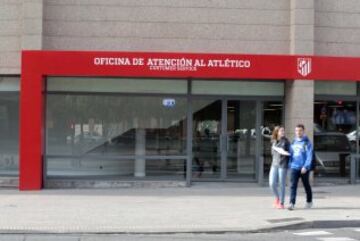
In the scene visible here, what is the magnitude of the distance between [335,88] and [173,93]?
4581 mm

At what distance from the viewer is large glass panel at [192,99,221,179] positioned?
59.7 feet

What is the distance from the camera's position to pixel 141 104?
59.1 ft

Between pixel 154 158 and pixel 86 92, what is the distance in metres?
2.56

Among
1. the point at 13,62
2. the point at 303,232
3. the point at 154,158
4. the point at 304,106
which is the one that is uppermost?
the point at 13,62

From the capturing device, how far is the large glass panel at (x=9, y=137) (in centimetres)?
1816

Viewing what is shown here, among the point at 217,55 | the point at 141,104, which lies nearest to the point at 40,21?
the point at 141,104

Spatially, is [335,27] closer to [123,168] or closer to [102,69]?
[102,69]

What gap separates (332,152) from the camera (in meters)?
18.9

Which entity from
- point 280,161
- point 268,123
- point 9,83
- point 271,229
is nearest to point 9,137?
point 9,83

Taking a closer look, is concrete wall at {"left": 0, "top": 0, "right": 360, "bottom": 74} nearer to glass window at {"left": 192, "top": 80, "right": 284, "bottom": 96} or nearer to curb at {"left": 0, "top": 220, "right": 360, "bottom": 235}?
glass window at {"left": 192, "top": 80, "right": 284, "bottom": 96}

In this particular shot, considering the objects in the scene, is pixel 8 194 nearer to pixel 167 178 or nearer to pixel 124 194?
pixel 124 194

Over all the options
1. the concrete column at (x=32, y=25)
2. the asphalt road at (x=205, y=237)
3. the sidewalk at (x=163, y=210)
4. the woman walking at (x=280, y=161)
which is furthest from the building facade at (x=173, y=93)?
the asphalt road at (x=205, y=237)

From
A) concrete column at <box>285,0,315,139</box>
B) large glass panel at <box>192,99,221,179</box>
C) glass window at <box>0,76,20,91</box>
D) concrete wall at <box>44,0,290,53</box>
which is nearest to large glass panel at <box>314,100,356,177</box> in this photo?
concrete column at <box>285,0,315,139</box>

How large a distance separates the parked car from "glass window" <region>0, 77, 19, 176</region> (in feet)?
27.7
